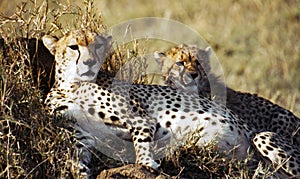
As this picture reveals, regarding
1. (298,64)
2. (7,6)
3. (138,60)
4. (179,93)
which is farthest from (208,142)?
(298,64)

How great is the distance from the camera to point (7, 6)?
298 inches

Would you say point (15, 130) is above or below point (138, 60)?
below

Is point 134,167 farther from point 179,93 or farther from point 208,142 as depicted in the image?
point 179,93

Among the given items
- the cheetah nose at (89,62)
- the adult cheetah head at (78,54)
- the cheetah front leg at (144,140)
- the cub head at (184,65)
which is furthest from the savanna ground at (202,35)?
the cub head at (184,65)

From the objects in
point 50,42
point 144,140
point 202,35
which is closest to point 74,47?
point 50,42

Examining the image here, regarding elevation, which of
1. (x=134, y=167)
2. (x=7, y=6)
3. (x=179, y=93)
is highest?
(x=7, y=6)

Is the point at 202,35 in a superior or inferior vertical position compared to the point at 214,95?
superior

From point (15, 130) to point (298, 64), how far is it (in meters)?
5.64

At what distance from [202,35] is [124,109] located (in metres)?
5.20

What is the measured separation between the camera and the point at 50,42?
18.6ft

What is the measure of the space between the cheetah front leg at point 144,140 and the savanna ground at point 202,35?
0.43 ft

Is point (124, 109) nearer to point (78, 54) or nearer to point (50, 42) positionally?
point (78, 54)

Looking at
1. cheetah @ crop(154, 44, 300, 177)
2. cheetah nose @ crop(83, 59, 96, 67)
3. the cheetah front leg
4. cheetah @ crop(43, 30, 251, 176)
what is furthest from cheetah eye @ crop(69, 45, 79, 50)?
cheetah @ crop(154, 44, 300, 177)

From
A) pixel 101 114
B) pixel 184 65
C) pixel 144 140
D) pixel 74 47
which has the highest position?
pixel 74 47
